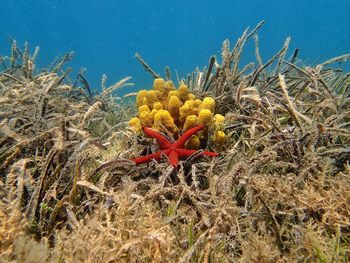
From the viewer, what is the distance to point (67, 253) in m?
1.97

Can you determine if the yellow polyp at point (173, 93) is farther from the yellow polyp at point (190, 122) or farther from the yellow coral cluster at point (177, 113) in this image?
the yellow polyp at point (190, 122)

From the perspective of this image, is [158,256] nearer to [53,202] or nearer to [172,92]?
[53,202]

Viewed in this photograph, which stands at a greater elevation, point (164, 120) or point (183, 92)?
point (183, 92)

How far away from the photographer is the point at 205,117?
339cm

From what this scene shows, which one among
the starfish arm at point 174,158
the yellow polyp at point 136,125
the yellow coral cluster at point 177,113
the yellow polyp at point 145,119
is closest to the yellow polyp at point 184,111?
the yellow coral cluster at point 177,113

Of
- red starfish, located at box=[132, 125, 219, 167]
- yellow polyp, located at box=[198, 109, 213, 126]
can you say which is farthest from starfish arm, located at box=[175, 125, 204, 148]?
yellow polyp, located at box=[198, 109, 213, 126]

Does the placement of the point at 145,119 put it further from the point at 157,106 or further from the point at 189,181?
the point at 189,181

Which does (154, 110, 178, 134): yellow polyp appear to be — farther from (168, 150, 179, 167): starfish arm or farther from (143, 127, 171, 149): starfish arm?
(168, 150, 179, 167): starfish arm

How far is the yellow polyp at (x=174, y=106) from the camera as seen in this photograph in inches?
143

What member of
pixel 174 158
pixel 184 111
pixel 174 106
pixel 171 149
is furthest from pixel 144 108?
pixel 174 158

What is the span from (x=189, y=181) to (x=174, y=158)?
0.33 metres

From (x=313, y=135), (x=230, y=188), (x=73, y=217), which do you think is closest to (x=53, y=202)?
(x=73, y=217)

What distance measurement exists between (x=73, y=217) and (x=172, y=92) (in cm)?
183

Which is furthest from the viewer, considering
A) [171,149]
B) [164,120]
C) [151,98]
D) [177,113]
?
[151,98]
